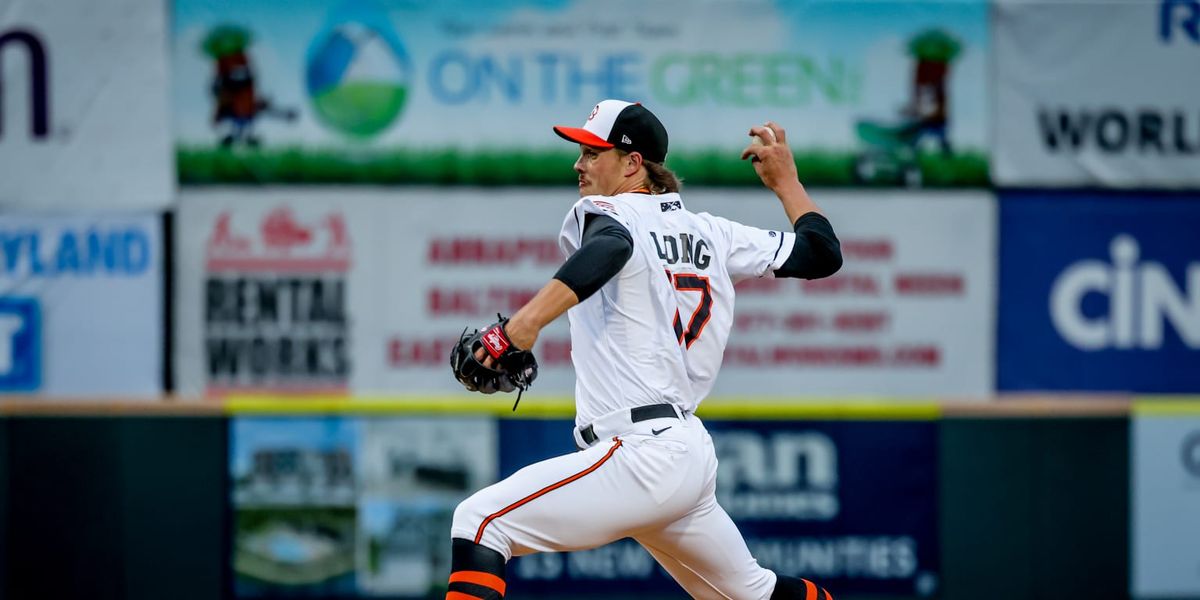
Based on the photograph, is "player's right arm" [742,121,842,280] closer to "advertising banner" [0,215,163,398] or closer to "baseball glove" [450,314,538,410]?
"baseball glove" [450,314,538,410]

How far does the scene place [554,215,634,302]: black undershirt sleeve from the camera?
3725mm

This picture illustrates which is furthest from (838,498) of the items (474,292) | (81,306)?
(81,306)

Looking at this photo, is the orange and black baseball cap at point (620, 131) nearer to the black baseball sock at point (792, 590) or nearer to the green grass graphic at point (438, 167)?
the black baseball sock at point (792, 590)

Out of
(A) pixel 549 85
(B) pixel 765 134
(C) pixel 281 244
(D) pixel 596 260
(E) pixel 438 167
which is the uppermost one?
(A) pixel 549 85

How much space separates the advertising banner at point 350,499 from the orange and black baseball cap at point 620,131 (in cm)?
326

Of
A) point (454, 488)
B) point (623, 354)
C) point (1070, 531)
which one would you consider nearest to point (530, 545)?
point (623, 354)

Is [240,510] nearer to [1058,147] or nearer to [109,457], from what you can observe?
[109,457]

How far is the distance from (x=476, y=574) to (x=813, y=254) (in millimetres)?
1391

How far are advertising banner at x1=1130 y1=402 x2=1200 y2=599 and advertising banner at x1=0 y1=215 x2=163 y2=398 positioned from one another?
5209 millimetres

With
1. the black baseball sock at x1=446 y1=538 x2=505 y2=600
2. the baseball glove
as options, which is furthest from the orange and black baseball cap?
the black baseball sock at x1=446 y1=538 x2=505 y2=600

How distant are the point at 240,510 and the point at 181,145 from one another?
2.12 meters

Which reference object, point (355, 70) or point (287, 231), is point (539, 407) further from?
point (355, 70)

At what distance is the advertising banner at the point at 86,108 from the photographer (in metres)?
7.91

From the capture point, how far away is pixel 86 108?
26.1 ft
